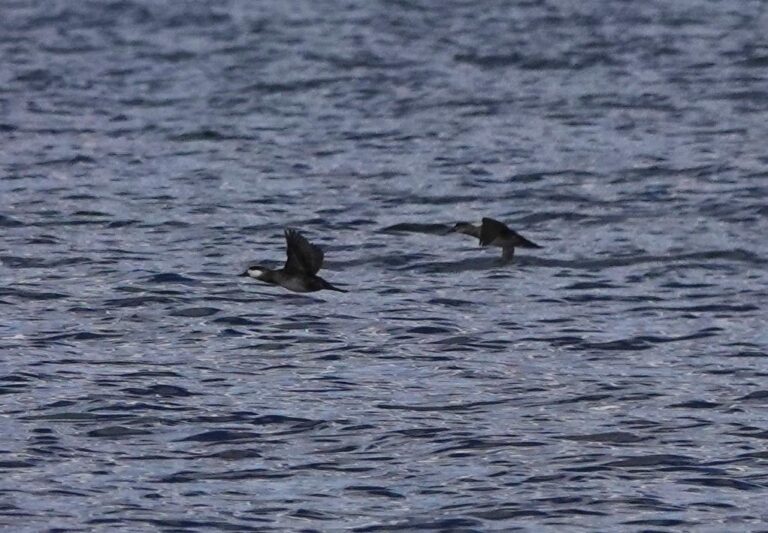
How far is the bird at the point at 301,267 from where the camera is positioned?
54.7 feet

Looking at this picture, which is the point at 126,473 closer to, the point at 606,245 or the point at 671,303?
the point at 671,303

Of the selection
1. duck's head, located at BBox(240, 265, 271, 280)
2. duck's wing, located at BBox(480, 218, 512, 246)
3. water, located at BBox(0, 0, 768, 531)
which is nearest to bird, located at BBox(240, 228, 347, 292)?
duck's head, located at BBox(240, 265, 271, 280)

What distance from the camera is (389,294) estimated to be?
63.7 ft

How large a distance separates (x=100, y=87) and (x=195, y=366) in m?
17.9

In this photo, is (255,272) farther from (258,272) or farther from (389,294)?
(389,294)

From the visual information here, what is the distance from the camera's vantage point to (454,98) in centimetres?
3180

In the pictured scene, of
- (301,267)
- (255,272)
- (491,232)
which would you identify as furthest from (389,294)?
(301,267)

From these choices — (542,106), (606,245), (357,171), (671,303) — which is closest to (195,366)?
(671,303)

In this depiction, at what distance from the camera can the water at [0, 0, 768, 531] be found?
1358 cm

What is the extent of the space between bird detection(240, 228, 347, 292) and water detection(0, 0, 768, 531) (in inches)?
22.0

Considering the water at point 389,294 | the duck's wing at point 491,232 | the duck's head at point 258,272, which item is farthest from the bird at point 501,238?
the duck's head at point 258,272

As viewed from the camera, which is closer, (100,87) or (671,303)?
(671,303)

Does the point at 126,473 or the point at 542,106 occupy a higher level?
the point at 542,106

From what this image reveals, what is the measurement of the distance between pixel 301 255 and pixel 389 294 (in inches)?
105
